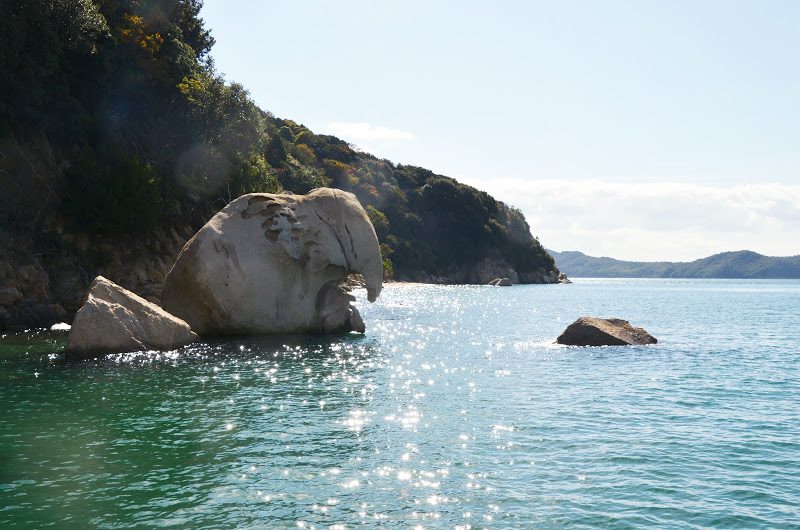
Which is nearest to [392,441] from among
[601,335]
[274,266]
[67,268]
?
[274,266]

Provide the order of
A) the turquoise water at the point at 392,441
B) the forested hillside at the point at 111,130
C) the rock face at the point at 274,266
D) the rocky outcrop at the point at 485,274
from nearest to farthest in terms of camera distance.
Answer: the turquoise water at the point at 392,441
the rock face at the point at 274,266
the forested hillside at the point at 111,130
the rocky outcrop at the point at 485,274

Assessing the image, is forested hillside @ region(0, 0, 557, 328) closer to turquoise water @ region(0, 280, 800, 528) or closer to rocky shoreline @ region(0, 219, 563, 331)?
rocky shoreline @ region(0, 219, 563, 331)

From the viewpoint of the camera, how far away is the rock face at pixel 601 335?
33656 mm

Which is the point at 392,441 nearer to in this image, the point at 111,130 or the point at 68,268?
the point at 68,268

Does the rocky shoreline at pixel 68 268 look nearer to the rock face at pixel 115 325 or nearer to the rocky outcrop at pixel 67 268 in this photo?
the rocky outcrop at pixel 67 268

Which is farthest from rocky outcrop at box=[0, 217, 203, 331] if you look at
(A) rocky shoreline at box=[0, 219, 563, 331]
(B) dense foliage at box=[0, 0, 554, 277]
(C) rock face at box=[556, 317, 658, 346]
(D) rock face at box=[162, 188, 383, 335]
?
A: (C) rock face at box=[556, 317, 658, 346]

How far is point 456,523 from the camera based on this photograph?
33.5 ft

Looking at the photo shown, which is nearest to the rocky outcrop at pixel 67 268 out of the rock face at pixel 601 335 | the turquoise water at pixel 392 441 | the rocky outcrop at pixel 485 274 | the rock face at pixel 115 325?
the turquoise water at pixel 392 441

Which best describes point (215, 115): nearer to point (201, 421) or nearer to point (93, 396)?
point (93, 396)

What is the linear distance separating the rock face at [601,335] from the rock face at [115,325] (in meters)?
20.3

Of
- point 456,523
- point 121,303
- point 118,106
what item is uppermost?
point 118,106

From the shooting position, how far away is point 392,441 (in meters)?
15.0

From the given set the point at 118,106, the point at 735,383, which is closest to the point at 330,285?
the point at 735,383

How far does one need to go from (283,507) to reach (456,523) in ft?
9.61
